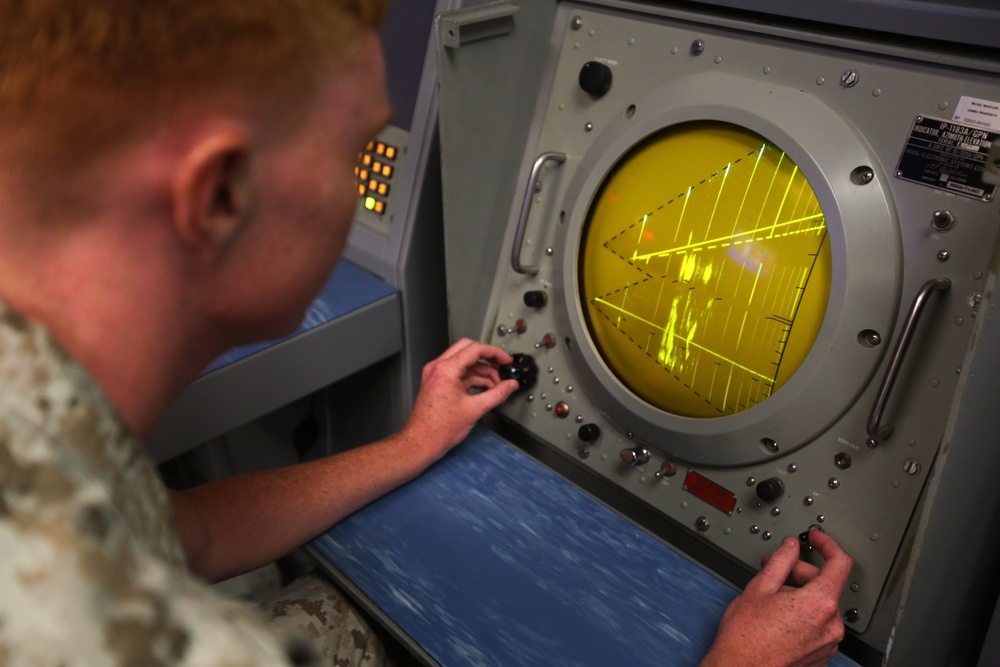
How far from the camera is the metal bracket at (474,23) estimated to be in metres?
1.14

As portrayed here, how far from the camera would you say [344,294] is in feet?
4.86

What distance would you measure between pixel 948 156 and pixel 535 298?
0.67 m

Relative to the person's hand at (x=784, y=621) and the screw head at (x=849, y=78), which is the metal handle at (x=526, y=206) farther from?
the person's hand at (x=784, y=621)

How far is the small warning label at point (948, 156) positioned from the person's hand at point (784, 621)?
0.48m

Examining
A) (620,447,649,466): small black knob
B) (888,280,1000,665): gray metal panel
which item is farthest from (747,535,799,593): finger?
(620,447,649,466): small black knob

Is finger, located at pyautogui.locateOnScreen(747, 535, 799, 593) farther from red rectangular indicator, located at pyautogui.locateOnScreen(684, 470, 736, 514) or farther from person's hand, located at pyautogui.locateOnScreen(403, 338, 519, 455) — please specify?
person's hand, located at pyautogui.locateOnScreen(403, 338, 519, 455)

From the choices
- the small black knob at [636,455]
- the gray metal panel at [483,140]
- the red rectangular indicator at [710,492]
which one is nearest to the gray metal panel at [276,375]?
the gray metal panel at [483,140]

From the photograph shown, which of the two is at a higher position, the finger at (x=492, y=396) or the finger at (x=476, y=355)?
the finger at (x=476, y=355)

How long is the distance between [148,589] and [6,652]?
0.07 m

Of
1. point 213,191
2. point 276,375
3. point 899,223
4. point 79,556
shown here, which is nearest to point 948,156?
point 899,223

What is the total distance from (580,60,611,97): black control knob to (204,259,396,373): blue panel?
573 millimetres

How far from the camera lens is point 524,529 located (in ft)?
3.64

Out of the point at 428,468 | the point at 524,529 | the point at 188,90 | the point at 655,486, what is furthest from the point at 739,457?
the point at 188,90

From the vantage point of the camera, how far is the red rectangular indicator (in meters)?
1.11
